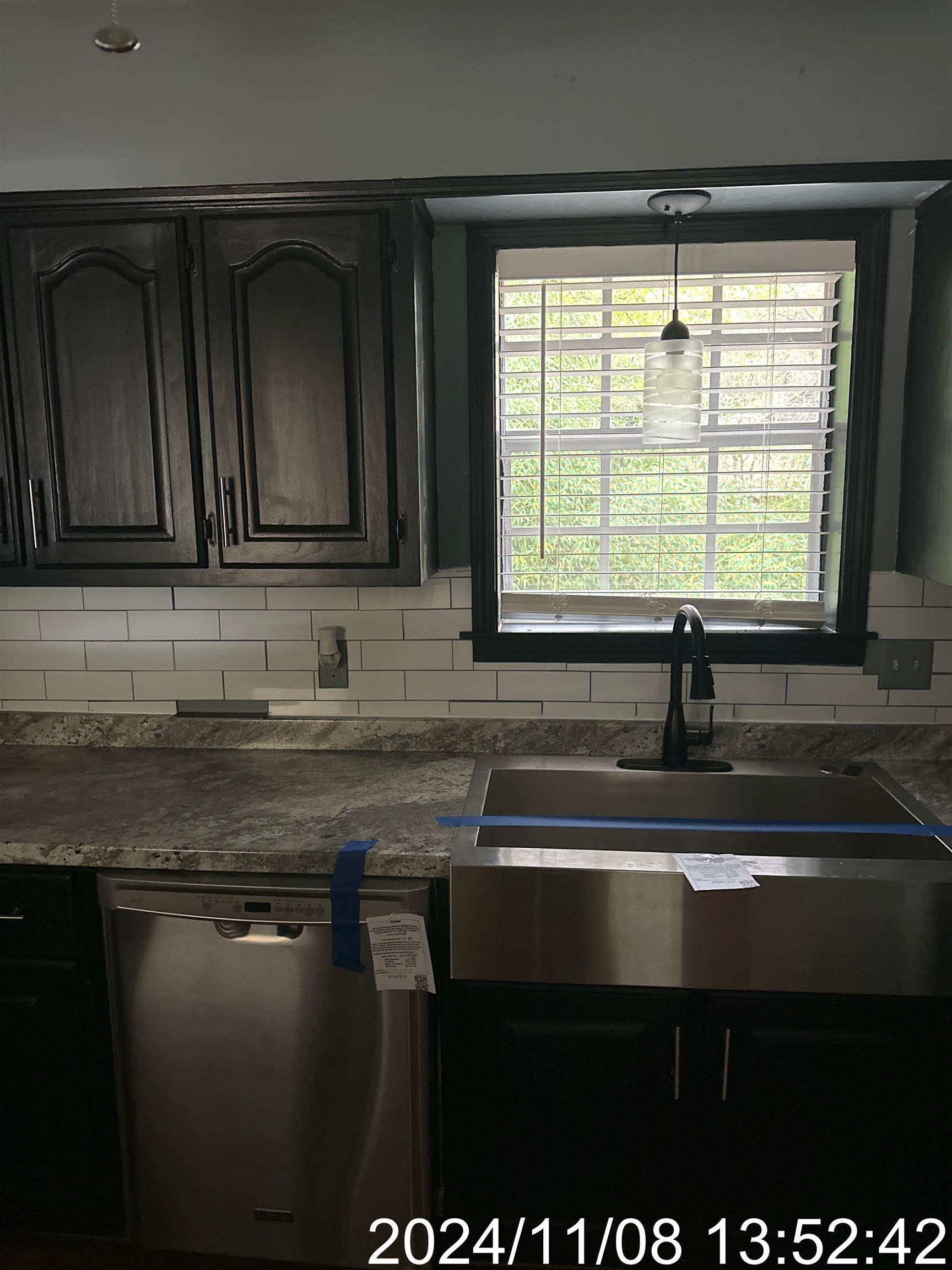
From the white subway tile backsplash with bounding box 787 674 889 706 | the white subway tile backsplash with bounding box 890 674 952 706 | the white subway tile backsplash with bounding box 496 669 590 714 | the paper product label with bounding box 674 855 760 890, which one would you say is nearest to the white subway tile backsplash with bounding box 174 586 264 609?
the white subway tile backsplash with bounding box 496 669 590 714

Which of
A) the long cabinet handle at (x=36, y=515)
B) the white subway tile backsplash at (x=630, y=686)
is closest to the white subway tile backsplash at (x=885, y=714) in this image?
the white subway tile backsplash at (x=630, y=686)

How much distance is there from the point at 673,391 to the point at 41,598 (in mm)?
1761

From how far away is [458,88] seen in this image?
6.26 feet

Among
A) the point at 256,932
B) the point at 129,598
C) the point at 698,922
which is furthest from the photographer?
the point at 129,598

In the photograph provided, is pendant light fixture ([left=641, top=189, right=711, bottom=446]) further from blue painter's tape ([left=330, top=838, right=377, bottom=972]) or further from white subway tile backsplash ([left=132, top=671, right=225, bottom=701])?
white subway tile backsplash ([left=132, top=671, right=225, bottom=701])

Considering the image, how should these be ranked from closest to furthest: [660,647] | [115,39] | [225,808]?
[115,39]
[225,808]
[660,647]

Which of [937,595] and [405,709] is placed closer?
[937,595]

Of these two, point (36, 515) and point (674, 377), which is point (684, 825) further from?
point (36, 515)

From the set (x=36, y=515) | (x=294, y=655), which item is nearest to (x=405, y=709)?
(x=294, y=655)

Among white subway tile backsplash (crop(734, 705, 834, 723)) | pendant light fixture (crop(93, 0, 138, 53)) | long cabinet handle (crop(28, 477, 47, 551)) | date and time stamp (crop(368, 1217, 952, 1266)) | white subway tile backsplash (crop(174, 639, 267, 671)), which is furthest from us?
white subway tile backsplash (crop(174, 639, 267, 671))

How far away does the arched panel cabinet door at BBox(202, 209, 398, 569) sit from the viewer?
1.90m

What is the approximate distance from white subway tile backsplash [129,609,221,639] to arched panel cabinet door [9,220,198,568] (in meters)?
0.35

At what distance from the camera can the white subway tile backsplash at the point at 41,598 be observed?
2.39 m

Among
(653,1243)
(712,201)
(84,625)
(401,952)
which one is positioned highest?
(712,201)
